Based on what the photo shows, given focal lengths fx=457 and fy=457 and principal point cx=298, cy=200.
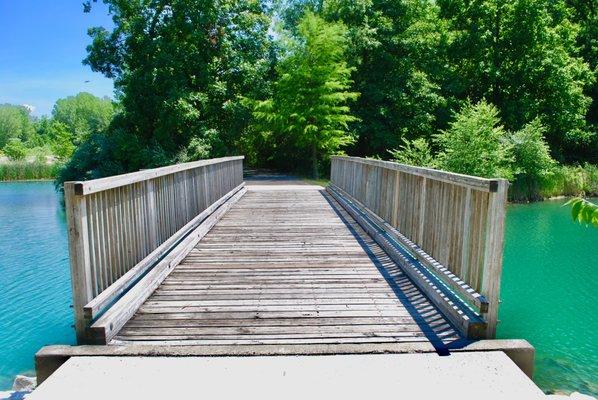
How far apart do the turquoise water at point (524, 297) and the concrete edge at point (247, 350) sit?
302 cm

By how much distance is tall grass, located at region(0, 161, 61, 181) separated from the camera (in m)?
36.3

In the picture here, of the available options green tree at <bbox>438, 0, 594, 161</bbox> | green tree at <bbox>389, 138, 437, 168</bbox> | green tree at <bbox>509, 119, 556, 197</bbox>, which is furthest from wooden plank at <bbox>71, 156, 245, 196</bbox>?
green tree at <bbox>438, 0, 594, 161</bbox>

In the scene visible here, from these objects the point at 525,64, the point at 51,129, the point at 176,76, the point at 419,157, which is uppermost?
the point at 525,64

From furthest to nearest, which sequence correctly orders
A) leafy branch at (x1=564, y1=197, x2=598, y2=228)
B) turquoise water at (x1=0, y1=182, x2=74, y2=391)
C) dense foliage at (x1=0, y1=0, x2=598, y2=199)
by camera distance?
dense foliage at (x1=0, y1=0, x2=598, y2=199), turquoise water at (x1=0, y1=182, x2=74, y2=391), leafy branch at (x1=564, y1=197, x2=598, y2=228)

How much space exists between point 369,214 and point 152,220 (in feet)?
13.4

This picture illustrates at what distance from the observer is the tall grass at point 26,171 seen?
36.3 m

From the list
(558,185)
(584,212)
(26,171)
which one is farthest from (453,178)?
(26,171)

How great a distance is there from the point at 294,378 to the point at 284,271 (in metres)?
2.39

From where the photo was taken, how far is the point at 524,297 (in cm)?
855

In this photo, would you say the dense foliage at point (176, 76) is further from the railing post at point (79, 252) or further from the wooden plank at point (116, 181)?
the railing post at point (79, 252)

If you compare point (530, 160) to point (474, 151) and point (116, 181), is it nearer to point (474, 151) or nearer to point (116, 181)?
point (474, 151)

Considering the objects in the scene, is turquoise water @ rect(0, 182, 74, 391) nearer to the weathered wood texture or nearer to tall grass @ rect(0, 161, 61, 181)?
the weathered wood texture

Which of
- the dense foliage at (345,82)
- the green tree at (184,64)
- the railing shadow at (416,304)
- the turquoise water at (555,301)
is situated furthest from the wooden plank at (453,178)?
the green tree at (184,64)

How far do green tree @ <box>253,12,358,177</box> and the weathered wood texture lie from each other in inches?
554
